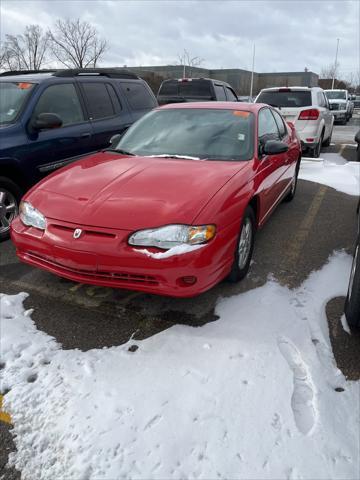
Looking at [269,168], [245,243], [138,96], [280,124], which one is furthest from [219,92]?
[245,243]

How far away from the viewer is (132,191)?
10.2 feet

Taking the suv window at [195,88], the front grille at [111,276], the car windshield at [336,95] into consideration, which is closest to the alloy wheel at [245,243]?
the front grille at [111,276]

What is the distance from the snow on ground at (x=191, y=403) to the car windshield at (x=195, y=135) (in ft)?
5.05

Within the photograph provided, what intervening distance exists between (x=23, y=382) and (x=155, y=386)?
2.58 feet

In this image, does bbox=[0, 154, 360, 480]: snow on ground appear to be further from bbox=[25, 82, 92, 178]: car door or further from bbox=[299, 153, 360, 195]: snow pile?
bbox=[299, 153, 360, 195]: snow pile

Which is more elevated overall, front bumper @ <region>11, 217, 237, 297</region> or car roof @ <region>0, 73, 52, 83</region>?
car roof @ <region>0, 73, 52, 83</region>

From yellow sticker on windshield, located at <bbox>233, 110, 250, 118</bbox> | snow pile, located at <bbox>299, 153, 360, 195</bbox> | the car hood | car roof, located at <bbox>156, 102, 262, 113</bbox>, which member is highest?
car roof, located at <bbox>156, 102, 262, 113</bbox>

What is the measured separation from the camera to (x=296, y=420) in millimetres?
2107

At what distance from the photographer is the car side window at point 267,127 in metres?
4.17

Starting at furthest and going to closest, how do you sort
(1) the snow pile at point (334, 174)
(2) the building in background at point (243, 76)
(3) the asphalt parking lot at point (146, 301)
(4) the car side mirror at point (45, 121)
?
(2) the building in background at point (243, 76), (1) the snow pile at point (334, 174), (4) the car side mirror at point (45, 121), (3) the asphalt parking lot at point (146, 301)

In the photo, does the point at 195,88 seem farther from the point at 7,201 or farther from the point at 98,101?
the point at 7,201

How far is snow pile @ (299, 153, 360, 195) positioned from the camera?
23.8 ft

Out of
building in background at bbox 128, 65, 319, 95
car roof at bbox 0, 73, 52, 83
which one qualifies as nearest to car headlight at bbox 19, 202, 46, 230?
car roof at bbox 0, 73, 52, 83

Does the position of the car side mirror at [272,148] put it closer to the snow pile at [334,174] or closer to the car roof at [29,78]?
the car roof at [29,78]
